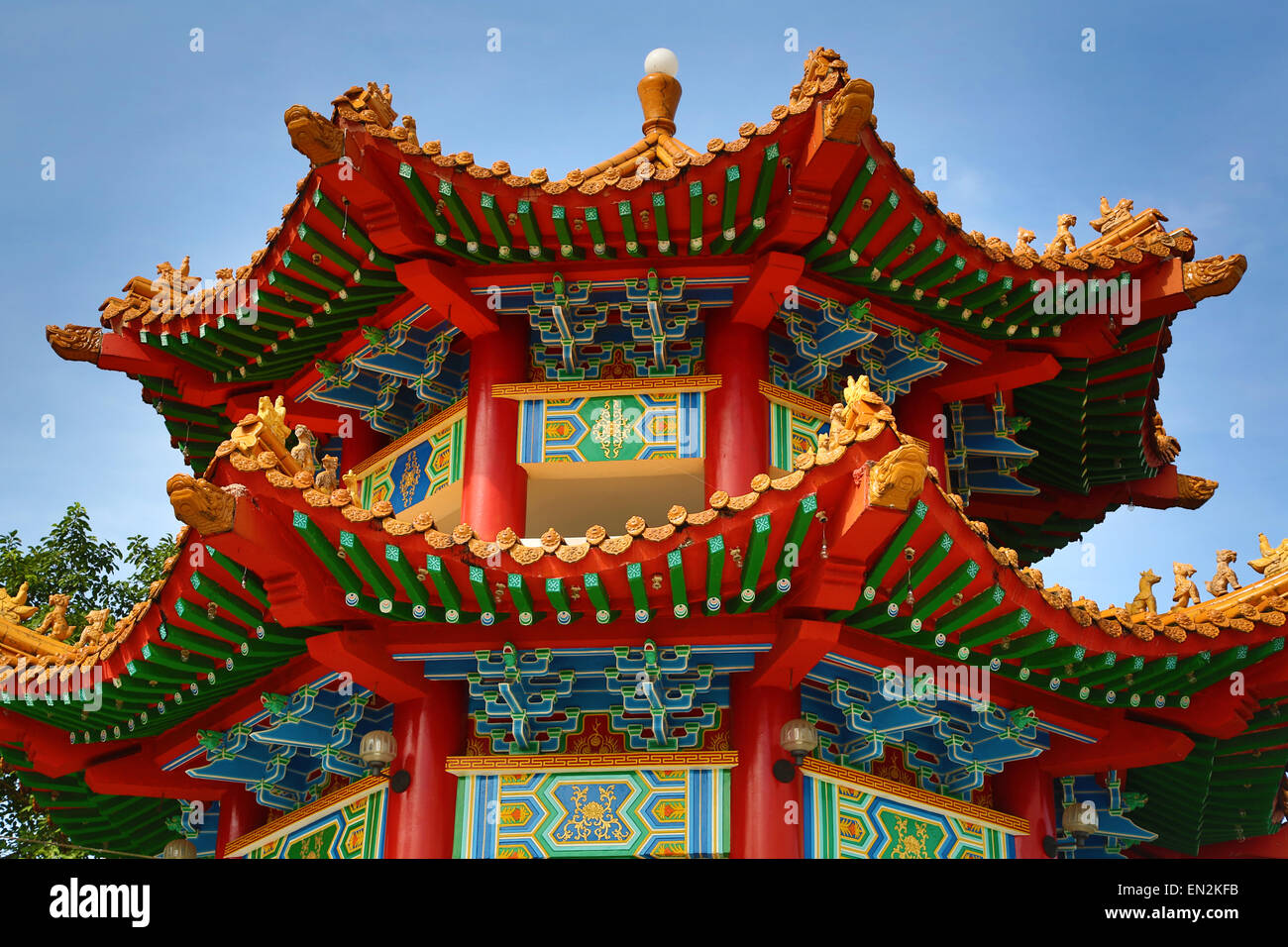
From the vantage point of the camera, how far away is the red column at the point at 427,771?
397 inches

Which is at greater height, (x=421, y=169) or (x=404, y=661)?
(x=421, y=169)

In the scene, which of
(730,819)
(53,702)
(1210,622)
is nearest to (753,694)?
(730,819)

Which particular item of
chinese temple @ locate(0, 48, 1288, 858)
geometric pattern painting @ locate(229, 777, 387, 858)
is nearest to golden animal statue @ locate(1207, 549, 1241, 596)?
chinese temple @ locate(0, 48, 1288, 858)

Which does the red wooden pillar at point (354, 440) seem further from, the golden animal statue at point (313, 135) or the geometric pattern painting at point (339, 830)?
the geometric pattern painting at point (339, 830)

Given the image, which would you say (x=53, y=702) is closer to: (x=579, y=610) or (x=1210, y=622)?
(x=579, y=610)

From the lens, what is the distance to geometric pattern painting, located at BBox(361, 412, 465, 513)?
476 inches

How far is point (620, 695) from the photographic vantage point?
1040 cm

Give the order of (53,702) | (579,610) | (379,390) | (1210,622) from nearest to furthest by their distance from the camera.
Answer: (579,610)
(1210,622)
(53,702)
(379,390)

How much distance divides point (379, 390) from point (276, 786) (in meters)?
3.59

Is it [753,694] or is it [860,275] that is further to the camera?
[860,275]

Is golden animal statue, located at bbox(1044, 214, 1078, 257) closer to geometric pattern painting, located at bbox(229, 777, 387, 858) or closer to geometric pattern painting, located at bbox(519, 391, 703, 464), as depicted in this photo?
geometric pattern painting, located at bbox(519, 391, 703, 464)

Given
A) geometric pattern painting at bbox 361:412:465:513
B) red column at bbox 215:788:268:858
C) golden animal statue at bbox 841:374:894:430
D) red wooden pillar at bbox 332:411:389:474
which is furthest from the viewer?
red wooden pillar at bbox 332:411:389:474

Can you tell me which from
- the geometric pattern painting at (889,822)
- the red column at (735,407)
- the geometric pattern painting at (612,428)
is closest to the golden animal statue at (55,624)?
the geometric pattern painting at (612,428)

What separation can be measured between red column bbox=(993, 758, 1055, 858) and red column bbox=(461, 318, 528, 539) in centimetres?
425
